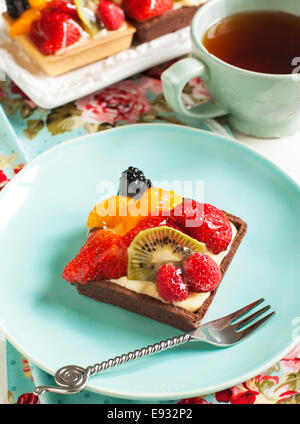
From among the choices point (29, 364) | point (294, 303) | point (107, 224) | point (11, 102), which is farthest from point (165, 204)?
point (11, 102)

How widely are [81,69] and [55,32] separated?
16 centimetres

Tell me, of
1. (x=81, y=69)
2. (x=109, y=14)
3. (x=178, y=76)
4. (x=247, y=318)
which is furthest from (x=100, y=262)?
(x=109, y=14)

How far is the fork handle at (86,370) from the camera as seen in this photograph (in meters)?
0.99

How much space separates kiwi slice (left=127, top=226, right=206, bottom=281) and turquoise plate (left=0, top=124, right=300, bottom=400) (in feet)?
0.41

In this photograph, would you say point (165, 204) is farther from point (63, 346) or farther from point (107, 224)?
point (63, 346)

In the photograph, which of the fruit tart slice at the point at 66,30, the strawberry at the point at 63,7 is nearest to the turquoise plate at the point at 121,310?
the fruit tart slice at the point at 66,30

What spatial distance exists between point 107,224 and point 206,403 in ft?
1.73

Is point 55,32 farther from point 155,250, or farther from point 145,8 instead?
point 155,250

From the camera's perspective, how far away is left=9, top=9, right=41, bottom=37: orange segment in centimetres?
184

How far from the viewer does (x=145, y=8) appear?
1887 mm

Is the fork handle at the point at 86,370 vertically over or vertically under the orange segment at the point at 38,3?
under

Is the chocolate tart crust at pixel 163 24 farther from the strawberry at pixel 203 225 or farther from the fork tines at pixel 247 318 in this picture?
the fork tines at pixel 247 318

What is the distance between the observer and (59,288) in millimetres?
1246

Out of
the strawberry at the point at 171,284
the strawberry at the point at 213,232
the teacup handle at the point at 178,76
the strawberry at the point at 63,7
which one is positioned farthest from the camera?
the strawberry at the point at 63,7
